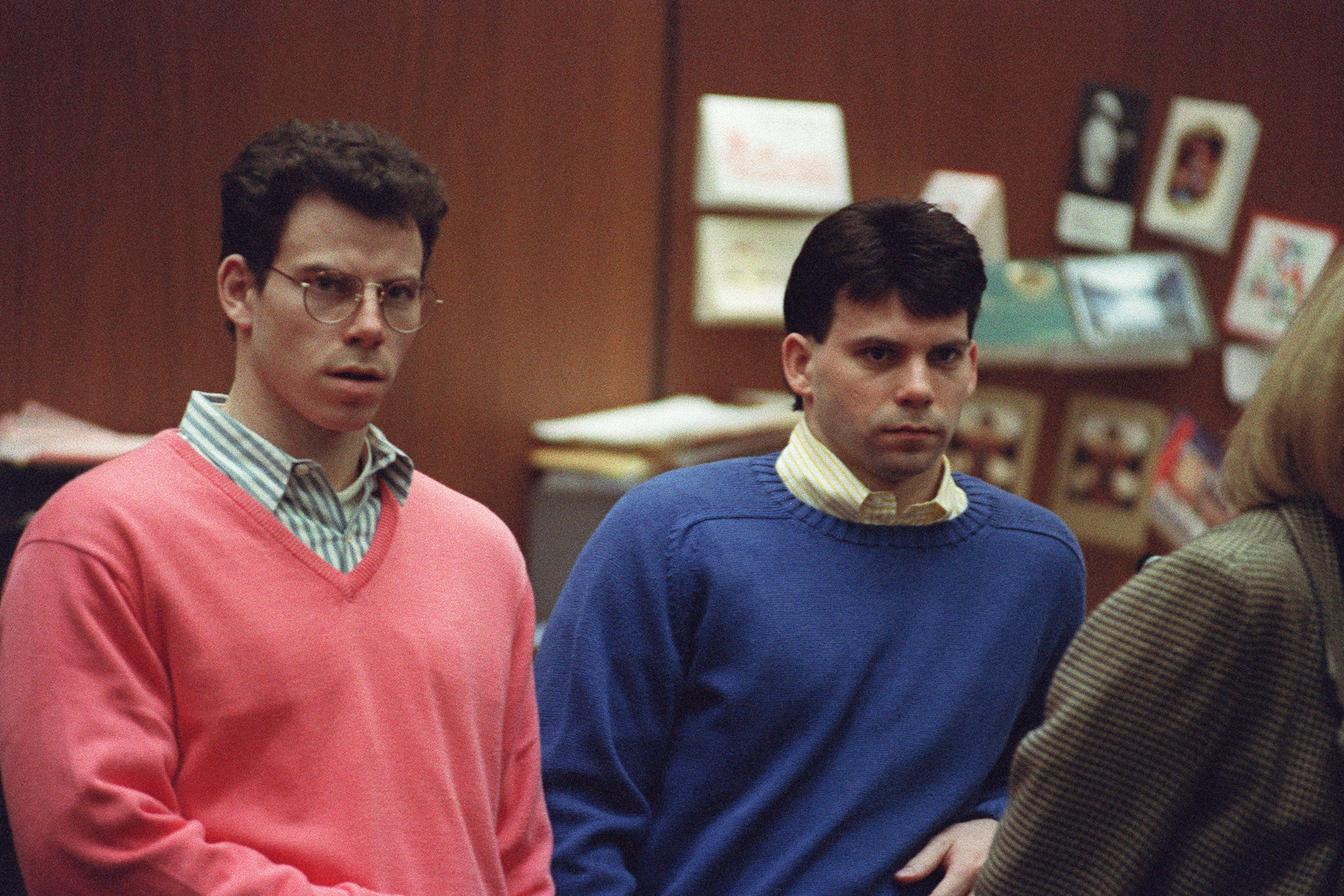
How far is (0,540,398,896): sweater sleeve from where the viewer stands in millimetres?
958

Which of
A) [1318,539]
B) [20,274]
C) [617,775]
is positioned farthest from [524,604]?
[20,274]

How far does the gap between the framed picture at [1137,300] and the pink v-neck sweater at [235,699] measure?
1.89 m

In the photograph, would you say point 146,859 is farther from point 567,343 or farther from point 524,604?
point 567,343

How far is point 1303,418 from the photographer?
3.46 feet

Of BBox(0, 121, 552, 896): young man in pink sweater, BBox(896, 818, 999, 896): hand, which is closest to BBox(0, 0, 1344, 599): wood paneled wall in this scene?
BBox(0, 121, 552, 896): young man in pink sweater

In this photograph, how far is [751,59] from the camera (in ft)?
7.98

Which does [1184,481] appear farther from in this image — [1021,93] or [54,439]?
[54,439]

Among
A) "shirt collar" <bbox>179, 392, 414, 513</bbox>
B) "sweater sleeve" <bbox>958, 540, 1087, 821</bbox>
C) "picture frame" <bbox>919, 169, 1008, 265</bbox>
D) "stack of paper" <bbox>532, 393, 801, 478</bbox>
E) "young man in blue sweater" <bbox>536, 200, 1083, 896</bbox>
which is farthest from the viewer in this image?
"picture frame" <bbox>919, 169, 1008, 265</bbox>

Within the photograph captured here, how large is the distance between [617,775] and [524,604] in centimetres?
21

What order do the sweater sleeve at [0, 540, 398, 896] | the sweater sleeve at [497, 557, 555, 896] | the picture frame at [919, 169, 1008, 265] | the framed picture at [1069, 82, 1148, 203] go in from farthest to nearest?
the framed picture at [1069, 82, 1148, 203] < the picture frame at [919, 169, 1008, 265] < the sweater sleeve at [497, 557, 555, 896] < the sweater sleeve at [0, 540, 398, 896]

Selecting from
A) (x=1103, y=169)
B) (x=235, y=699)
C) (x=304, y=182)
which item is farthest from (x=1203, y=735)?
(x=1103, y=169)

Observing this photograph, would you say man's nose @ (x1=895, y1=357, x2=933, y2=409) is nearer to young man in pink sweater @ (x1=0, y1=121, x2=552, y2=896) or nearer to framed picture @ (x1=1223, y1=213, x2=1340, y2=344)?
young man in pink sweater @ (x1=0, y1=121, x2=552, y2=896)

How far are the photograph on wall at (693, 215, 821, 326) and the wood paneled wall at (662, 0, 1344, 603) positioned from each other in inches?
1.1

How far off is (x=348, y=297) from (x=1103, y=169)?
207cm
